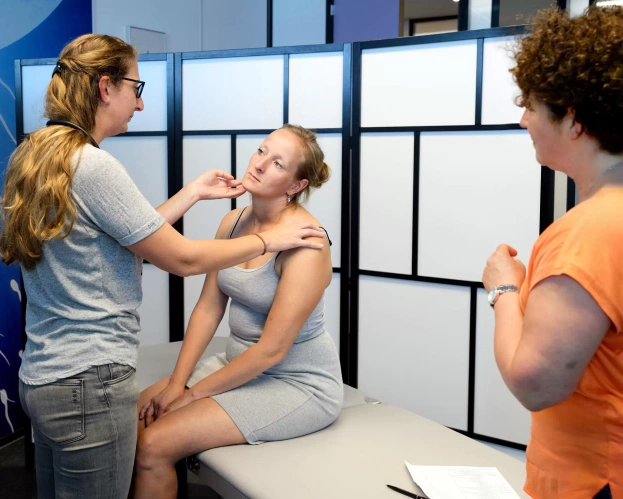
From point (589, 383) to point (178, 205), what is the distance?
125cm

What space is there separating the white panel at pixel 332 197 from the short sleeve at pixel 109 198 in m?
1.52

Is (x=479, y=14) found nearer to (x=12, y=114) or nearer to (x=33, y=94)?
(x=33, y=94)

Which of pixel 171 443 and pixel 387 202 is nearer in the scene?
pixel 171 443

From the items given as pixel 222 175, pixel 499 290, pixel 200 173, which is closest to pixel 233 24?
pixel 200 173

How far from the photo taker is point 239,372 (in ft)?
5.99

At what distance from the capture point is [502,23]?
6.05 m

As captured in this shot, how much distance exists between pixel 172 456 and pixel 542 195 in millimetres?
1539

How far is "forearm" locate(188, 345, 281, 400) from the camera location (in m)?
1.82

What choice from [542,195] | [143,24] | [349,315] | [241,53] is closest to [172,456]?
[349,315]

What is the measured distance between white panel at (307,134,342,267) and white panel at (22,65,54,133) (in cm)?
131

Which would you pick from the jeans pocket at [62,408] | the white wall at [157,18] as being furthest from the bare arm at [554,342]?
the white wall at [157,18]

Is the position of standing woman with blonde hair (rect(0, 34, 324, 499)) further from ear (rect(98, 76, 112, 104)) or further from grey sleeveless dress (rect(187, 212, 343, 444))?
grey sleeveless dress (rect(187, 212, 343, 444))

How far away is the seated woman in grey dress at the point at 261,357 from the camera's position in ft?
5.68

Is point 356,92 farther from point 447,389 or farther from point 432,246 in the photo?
point 447,389
